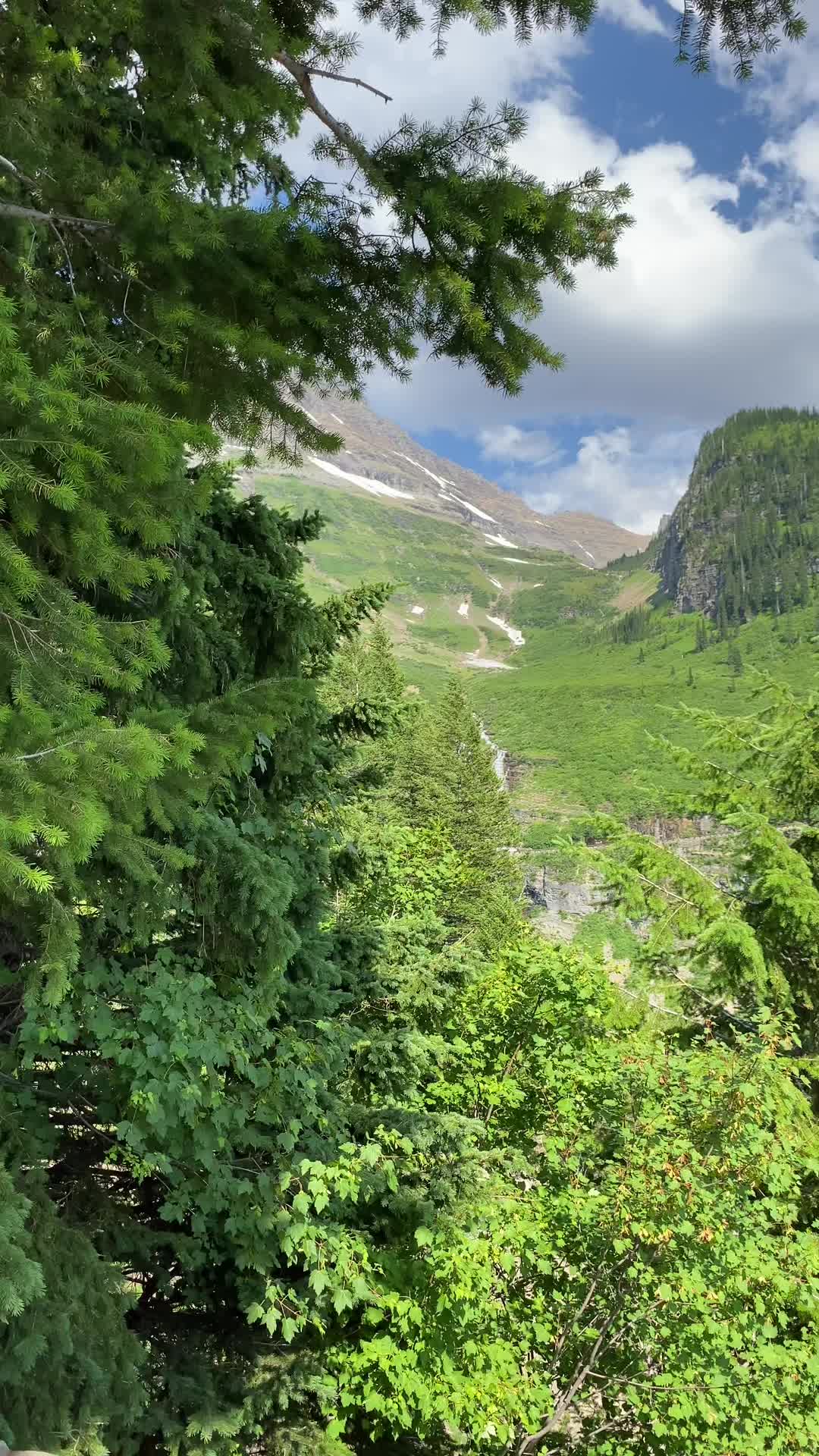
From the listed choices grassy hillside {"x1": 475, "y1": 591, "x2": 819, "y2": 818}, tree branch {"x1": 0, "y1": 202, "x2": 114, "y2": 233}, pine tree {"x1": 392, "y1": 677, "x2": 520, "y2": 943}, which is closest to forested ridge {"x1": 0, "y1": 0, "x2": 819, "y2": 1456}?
tree branch {"x1": 0, "y1": 202, "x2": 114, "y2": 233}

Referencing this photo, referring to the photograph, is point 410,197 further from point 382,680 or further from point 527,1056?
point 382,680

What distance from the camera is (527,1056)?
26.6 ft

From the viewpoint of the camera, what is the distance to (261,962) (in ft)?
14.5

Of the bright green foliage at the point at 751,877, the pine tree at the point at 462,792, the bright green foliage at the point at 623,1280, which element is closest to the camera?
the bright green foliage at the point at 623,1280

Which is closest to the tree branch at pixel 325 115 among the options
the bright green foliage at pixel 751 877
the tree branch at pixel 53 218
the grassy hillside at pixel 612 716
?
the tree branch at pixel 53 218

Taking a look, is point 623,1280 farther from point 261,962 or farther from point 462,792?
point 462,792

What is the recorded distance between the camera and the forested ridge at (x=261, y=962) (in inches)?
126

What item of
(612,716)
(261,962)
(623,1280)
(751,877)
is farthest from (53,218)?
(612,716)

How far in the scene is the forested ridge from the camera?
10.5ft

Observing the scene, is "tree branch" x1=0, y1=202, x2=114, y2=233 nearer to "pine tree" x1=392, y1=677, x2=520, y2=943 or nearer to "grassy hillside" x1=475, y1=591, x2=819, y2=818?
"pine tree" x1=392, y1=677, x2=520, y2=943

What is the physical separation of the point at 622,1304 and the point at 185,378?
23.5 feet

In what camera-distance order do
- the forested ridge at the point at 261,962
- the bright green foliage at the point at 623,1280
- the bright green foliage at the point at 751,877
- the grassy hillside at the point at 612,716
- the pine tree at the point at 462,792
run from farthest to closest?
the grassy hillside at the point at 612,716 → the pine tree at the point at 462,792 → the bright green foliage at the point at 751,877 → the bright green foliage at the point at 623,1280 → the forested ridge at the point at 261,962

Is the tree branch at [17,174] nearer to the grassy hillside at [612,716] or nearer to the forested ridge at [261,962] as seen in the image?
the forested ridge at [261,962]

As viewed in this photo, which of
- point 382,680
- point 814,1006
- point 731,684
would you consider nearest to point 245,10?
point 814,1006
